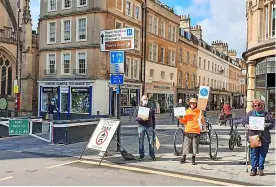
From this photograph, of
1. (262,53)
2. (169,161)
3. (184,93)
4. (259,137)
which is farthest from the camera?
(184,93)

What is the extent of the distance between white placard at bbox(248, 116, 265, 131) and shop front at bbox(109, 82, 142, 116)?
2252cm

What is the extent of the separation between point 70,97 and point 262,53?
17381 mm

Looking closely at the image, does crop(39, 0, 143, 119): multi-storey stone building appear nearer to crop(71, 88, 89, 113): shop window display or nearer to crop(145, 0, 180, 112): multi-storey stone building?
crop(71, 88, 89, 113): shop window display

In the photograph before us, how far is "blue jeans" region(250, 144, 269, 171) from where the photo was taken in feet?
26.1

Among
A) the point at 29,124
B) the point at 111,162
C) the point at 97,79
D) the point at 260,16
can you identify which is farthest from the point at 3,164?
the point at 97,79

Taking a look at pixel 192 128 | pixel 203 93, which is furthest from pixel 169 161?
pixel 203 93

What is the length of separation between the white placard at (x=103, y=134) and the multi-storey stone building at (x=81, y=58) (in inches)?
763

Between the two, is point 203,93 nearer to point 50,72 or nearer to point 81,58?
point 81,58

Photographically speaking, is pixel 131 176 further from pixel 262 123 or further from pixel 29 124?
pixel 29 124

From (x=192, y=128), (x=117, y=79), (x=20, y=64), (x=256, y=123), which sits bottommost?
(x=192, y=128)

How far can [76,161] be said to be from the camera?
9.51 metres

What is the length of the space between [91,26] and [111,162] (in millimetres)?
22232

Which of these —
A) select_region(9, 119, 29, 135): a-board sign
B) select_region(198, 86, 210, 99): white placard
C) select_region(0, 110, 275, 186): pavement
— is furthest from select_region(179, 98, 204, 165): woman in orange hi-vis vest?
select_region(9, 119, 29, 135): a-board sign

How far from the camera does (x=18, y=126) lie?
13.1 m
